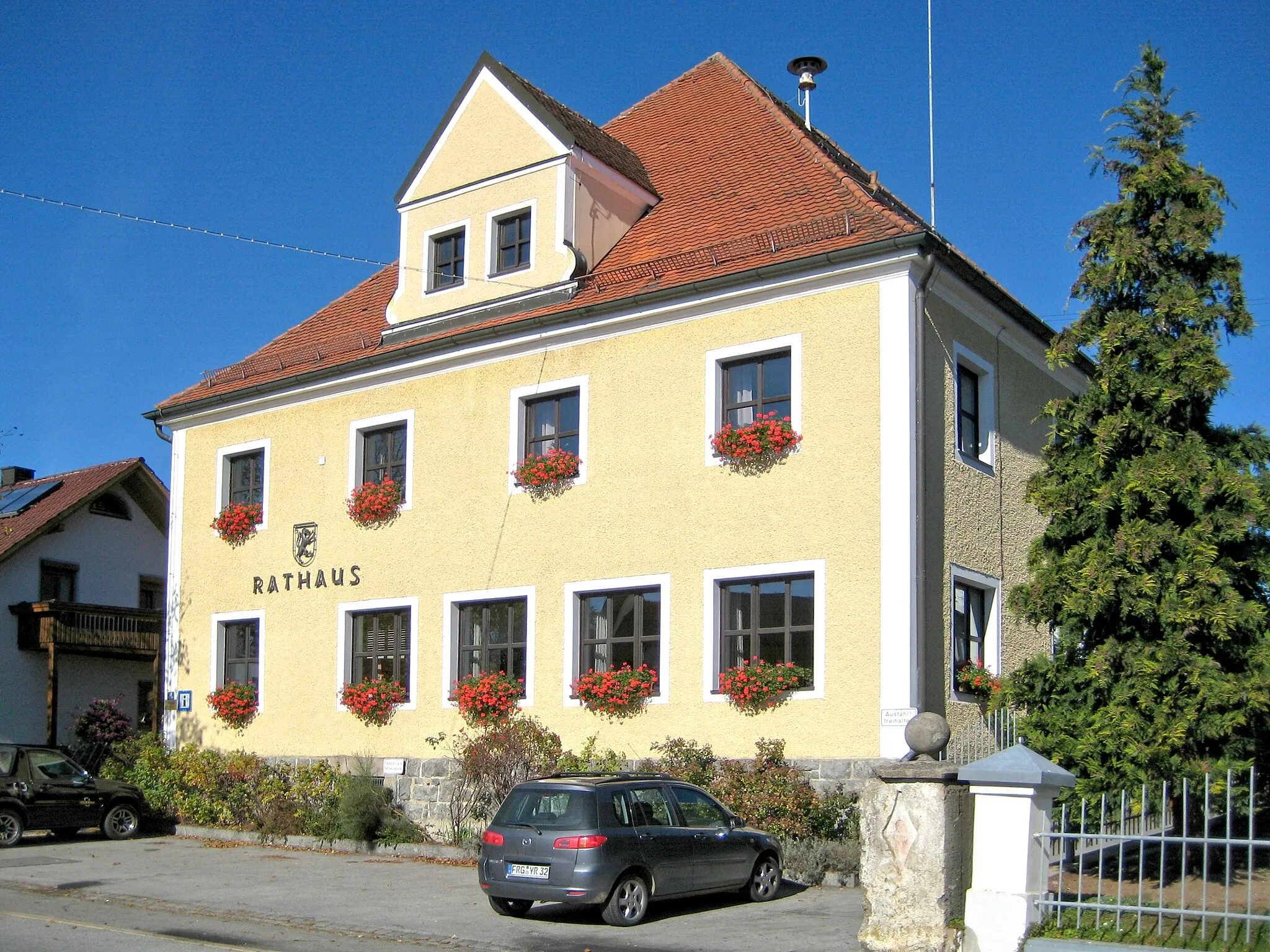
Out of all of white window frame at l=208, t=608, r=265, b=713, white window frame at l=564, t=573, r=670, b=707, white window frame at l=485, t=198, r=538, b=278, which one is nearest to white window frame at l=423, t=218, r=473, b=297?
white window frame at l=485, t=198, r=538, b=278

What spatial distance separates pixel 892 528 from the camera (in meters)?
16.2

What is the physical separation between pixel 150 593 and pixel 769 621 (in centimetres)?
2356

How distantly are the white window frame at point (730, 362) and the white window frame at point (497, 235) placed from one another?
13.0 ft

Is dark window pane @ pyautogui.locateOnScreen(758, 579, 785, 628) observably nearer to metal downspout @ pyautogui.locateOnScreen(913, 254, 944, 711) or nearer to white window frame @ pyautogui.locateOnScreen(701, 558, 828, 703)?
white window frame @ pyautogui.locateOnScreen(701, 558, 828, 703)

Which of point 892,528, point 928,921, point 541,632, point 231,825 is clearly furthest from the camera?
point 231,825

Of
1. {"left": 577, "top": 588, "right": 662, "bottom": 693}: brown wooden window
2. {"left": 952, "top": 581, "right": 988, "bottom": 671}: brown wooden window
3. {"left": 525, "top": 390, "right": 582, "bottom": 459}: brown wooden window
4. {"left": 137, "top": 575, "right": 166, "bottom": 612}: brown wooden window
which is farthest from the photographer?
{"left": 137, "top": 575, "right": 166, "bottom": 612}: brown wooden window

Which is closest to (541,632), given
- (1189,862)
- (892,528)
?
(892,528)

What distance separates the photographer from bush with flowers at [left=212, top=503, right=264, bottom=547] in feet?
76.4

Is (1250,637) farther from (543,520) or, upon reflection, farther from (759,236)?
(543,520)

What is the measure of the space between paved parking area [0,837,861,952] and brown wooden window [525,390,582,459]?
19.8ft

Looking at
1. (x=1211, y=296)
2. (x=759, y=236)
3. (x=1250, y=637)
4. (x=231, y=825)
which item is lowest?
(x=231, y=825)

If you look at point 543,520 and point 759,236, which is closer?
point 759,236

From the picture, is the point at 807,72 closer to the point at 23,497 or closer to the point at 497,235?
the point at 497,235

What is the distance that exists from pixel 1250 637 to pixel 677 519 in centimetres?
743
